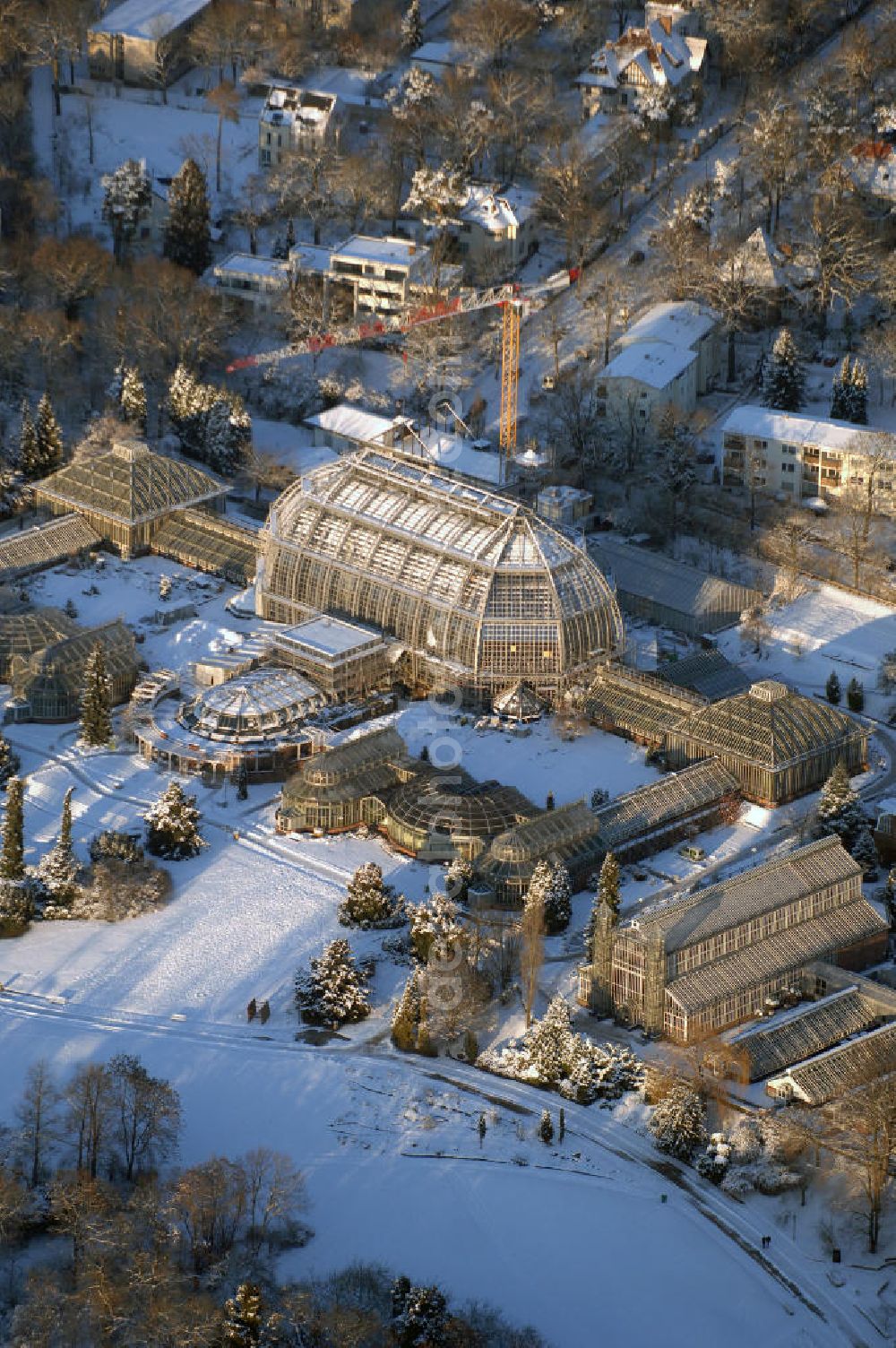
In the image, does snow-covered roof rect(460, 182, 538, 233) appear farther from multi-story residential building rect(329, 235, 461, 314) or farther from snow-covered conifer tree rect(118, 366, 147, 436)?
snow-covered conifer tree rect(118, 366, 147, 436)

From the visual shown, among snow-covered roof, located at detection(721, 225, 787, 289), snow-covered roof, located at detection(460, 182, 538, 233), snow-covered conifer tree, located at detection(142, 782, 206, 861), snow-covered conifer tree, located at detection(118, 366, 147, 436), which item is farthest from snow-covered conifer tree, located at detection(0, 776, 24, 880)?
snow-covered roof, located at detection(721, 225, 787, 289)

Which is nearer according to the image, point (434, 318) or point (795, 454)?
point (795, 454)

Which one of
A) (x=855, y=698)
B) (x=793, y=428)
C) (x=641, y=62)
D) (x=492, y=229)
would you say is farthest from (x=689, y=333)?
(x=855, y=698)

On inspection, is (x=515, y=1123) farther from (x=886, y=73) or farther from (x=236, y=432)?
(x=886, y=73)

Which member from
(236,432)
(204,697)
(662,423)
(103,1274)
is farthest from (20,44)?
(103,1274)

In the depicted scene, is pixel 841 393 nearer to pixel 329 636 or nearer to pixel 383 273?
pixel 383 273

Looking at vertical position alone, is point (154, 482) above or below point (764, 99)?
below
